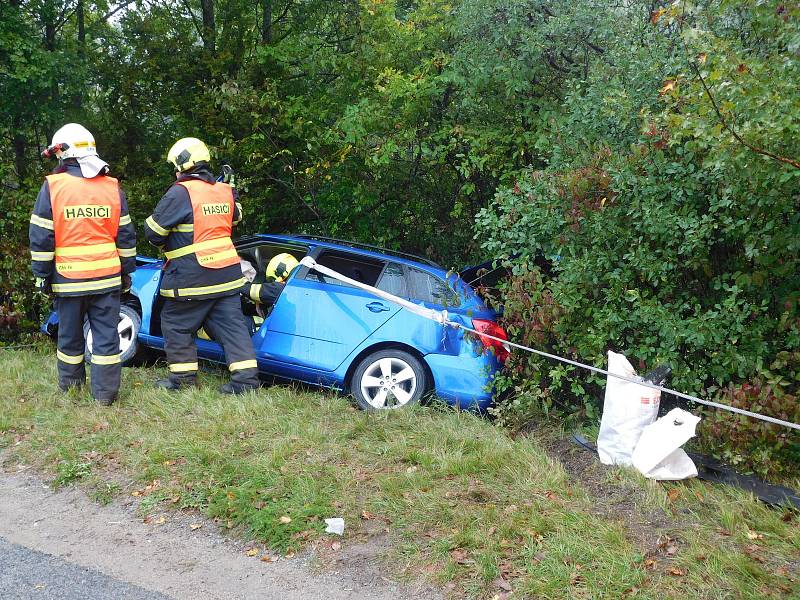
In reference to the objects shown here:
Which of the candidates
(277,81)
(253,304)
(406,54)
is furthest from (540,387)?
(277,81)

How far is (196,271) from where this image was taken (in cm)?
616

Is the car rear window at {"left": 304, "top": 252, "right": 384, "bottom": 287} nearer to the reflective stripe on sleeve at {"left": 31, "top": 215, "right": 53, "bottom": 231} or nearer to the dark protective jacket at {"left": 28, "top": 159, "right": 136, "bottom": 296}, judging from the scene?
the dark protective jacket at {"left": 28, "top": 159, "right": 136, "bottom": 296}

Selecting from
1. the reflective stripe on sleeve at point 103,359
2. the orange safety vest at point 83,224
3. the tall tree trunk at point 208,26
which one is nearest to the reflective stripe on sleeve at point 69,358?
the reflective stripe on sleeve at point 103,359

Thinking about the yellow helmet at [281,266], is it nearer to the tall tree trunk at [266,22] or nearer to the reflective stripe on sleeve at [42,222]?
the reflective stripe on sleeve at [42,222]

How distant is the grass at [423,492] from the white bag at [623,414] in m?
0.14

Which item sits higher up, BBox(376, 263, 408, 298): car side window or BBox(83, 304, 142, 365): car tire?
BBox(376, 263, 408, 298): car side window

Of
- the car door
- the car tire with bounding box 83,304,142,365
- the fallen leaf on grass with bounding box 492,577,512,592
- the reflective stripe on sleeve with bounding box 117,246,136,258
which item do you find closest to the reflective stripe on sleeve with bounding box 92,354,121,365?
the reflective stripe on sleeve with bounding box 117,246,136,258

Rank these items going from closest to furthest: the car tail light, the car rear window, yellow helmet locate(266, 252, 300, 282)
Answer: the car tail light
the car rear window
yellow helmet locate(266, 252, 300, 282)

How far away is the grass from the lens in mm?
3660

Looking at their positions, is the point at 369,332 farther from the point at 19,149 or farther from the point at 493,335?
the point at 19,149

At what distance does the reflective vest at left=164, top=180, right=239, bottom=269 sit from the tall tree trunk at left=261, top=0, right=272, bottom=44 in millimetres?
4207

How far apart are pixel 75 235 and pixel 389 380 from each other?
2689mm

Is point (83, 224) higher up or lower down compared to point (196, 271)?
higher up

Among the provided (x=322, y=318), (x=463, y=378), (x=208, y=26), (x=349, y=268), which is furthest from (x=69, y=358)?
(x=208, y=26)
